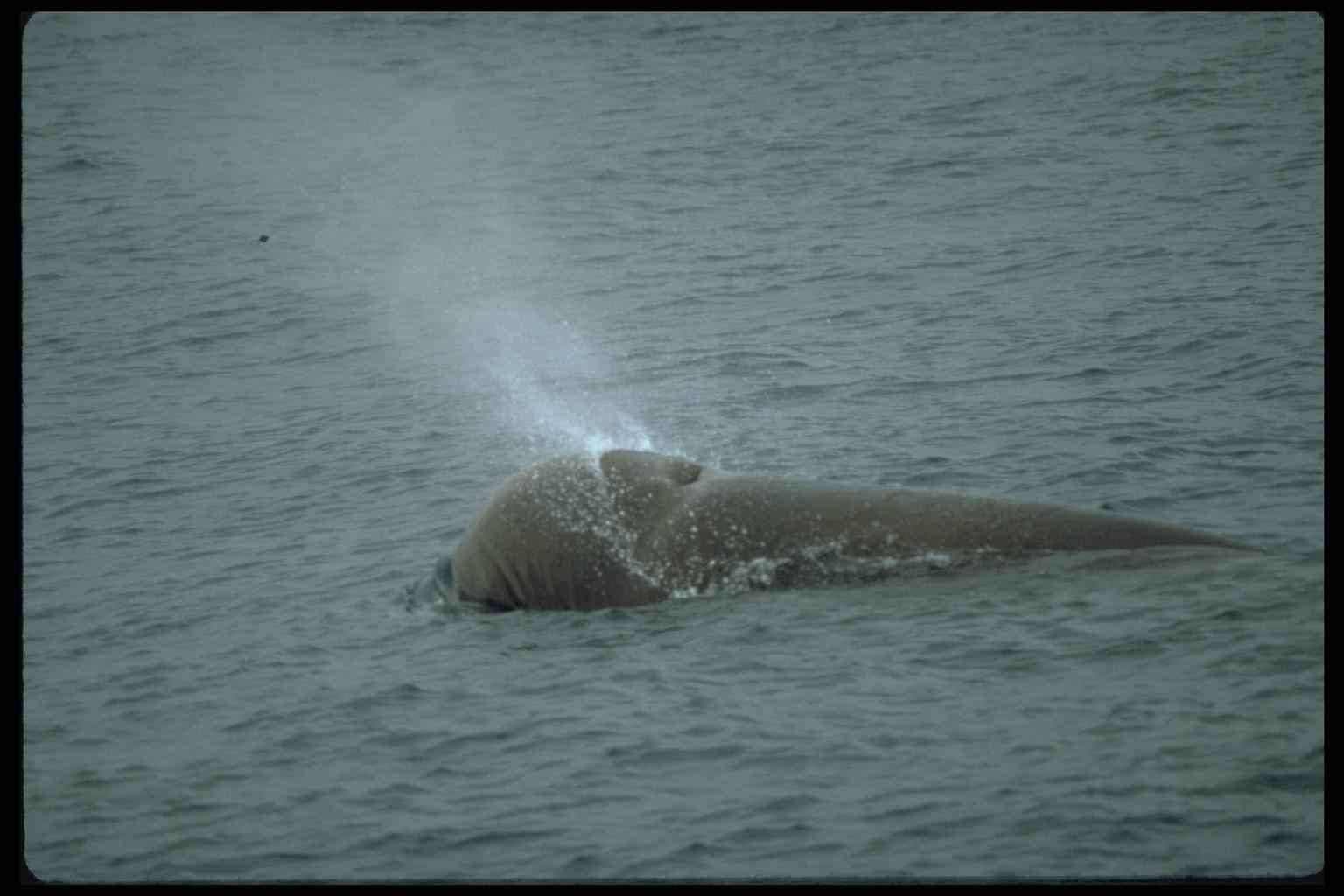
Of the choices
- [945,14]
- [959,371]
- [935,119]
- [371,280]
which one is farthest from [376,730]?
[945,14]

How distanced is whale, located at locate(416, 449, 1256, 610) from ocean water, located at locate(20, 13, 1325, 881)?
259 mm

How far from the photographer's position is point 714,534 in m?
12.9

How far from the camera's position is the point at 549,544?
A: 42.9 ft

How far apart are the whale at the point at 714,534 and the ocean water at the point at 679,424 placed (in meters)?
0.26

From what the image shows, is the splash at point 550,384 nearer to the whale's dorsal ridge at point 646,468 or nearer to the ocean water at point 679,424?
the ocean water at point 679,424

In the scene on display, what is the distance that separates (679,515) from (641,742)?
8.42 feet

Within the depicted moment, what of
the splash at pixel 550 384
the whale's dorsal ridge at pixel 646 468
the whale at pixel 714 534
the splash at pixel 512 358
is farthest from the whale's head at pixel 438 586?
the splash at pixel 550 384

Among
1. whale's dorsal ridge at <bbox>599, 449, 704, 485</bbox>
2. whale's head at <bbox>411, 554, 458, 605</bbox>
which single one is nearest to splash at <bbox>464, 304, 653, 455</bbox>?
whale's head at <bbox>411, 554, 458, 605</bbox>

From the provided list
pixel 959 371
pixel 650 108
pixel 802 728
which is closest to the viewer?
pixel 802 728

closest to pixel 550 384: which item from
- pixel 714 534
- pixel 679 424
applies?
pixel 679 424

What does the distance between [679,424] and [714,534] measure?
218 inches

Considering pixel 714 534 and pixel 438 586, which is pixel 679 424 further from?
pixel 714 534

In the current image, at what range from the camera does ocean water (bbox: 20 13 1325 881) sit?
394 inches
